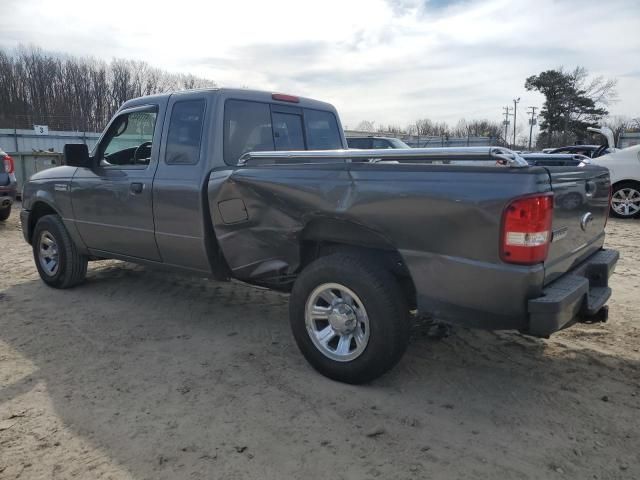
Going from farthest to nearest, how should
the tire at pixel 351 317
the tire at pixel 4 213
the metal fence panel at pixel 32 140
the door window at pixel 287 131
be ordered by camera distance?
the metal fence panel at pixel 32 140 → the tire at pixel 4 213 → the door window at pixel 287 131 → the tire at pixel 351 317

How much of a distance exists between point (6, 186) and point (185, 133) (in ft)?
26.0

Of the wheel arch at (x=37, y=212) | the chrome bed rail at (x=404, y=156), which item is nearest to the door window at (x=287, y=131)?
the chrome bed rail at (x=404, y=156)

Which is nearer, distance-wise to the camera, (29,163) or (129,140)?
(129,140)

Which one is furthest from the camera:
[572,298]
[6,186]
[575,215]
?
[6,186]

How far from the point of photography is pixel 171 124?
443cm

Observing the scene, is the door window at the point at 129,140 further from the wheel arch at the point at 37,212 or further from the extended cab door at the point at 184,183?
the wheel arch at the point at 37,212

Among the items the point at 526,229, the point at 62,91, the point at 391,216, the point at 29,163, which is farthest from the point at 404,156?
the point at 62,91

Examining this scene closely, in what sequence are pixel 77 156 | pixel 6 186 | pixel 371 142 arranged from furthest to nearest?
1. pixel 371 142
2. pixel 6 186
3. pixel 77 156

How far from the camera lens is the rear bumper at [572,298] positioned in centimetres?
265

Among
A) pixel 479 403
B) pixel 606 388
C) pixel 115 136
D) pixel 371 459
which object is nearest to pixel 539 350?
pixel 606 388

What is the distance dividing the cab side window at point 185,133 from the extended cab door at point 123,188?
6.8 inches

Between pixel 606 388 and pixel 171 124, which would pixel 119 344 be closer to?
pixel 171 124

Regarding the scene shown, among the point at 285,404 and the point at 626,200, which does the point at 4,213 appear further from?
the point at 626,200

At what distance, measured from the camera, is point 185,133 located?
431 cm
